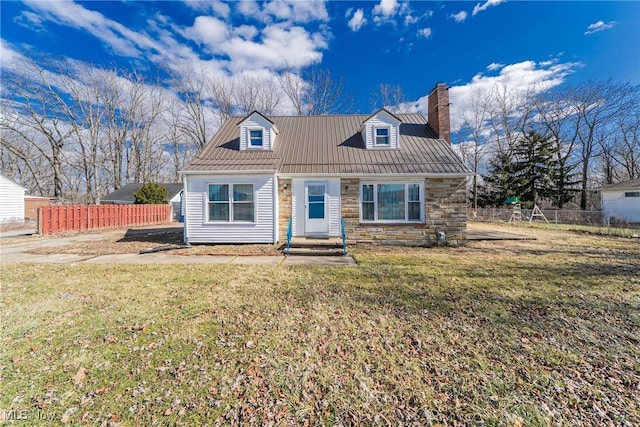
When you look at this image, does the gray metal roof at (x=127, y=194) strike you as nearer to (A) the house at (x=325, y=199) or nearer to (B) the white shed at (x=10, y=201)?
(B) the white shed at (x=10, y=201)

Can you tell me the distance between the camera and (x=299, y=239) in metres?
9.88

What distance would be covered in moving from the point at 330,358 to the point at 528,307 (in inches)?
146

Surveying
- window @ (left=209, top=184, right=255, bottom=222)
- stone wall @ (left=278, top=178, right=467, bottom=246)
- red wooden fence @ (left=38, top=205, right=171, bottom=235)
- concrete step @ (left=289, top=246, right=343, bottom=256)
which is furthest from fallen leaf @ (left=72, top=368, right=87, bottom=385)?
red wooden fence @ (left=38, top=205, right=171, bottom=235)

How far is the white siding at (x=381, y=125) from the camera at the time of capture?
11.6 metres

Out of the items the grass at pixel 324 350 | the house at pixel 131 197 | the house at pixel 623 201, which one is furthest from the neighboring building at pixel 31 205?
the house at pixel 623 201

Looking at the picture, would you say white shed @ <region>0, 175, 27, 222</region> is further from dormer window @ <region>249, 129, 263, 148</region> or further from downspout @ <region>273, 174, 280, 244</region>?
downspout @ <region>273, 174, 280, 244</region>

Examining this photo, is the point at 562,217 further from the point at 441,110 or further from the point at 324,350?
the point at 324,350

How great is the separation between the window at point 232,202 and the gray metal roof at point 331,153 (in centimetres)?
74

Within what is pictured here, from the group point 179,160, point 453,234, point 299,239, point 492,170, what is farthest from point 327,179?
point 179,160

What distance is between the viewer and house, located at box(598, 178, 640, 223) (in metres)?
20.1

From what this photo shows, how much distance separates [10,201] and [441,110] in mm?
31311

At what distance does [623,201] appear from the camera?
2100cm

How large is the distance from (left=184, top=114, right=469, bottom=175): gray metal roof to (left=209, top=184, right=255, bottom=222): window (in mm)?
742

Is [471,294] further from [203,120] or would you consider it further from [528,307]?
[203,120]
